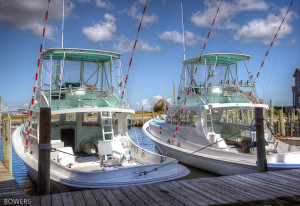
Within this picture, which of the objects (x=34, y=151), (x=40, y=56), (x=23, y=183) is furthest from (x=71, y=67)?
(x=23, y=183)

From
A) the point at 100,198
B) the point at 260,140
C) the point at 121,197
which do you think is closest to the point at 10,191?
the point at 100,198

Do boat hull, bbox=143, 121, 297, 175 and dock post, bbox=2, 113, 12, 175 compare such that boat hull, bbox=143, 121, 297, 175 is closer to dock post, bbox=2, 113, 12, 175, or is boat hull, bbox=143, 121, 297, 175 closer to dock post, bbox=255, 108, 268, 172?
dock post, bbox=255, 108, 268, 172

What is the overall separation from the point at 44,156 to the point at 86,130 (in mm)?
6079

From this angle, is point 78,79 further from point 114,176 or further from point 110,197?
point 110,197

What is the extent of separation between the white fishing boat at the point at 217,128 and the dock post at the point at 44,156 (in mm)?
5878

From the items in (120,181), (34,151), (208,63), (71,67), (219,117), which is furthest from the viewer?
(219,117)

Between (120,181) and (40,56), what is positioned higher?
(40,56)

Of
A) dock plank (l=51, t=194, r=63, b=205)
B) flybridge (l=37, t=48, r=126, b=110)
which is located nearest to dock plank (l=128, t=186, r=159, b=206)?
dock plank (l=51, t=194, r=63, b=205)

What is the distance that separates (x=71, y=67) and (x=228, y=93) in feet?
23.0

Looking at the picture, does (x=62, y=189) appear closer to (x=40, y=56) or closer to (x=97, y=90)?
(x=97, y=90)

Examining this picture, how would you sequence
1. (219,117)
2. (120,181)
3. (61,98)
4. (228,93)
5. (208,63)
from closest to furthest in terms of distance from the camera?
(120,181), (61,98), (228,93), (208,63), (219,117)

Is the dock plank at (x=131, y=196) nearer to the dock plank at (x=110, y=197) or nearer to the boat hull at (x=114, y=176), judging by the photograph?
the dock plank at (x=110, y=197)

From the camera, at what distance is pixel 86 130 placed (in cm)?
1212

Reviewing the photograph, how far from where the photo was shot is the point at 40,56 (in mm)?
10664
